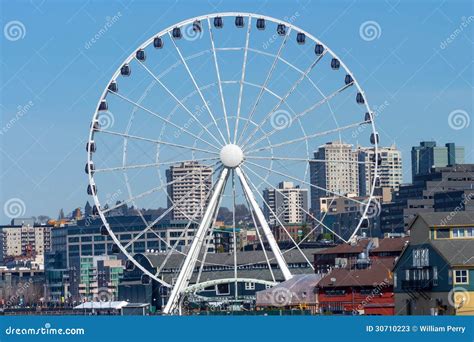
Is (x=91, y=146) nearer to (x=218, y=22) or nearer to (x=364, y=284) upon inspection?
(x=218, y=22)

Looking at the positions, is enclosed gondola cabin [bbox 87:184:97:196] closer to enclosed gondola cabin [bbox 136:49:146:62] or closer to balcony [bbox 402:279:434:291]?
enclosed gondola cabin [bbox 136:49:146:62]

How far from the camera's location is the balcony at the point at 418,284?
8206 cm

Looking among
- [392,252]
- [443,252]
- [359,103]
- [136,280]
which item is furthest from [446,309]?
[136,280]

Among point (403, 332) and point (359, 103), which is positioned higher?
point (359, 103)

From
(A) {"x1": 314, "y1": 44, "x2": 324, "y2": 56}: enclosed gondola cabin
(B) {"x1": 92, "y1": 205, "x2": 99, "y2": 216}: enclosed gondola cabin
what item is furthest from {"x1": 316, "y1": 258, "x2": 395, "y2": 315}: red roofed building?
(B) {"x1": 92, "y1": 205, "x2": 99, "y2": 216}: enclosed gondola cabin

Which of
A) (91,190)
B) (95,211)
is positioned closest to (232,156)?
(91,190)

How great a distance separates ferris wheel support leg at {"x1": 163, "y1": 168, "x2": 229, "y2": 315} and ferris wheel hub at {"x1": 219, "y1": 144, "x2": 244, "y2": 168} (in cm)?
74

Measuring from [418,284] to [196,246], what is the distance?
2062 centimetres

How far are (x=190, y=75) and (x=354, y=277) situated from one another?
48.1ft

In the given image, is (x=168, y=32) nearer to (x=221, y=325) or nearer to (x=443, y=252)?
(x=443, y=252)

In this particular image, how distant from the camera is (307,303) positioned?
333ft

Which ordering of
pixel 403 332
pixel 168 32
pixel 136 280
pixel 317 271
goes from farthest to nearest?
pixel 136 280 → pixel 317 271 → pixel 168 32 → pixel 403 332

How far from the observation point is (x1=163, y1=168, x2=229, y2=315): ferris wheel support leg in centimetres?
9825

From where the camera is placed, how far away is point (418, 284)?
83312 millimetres
